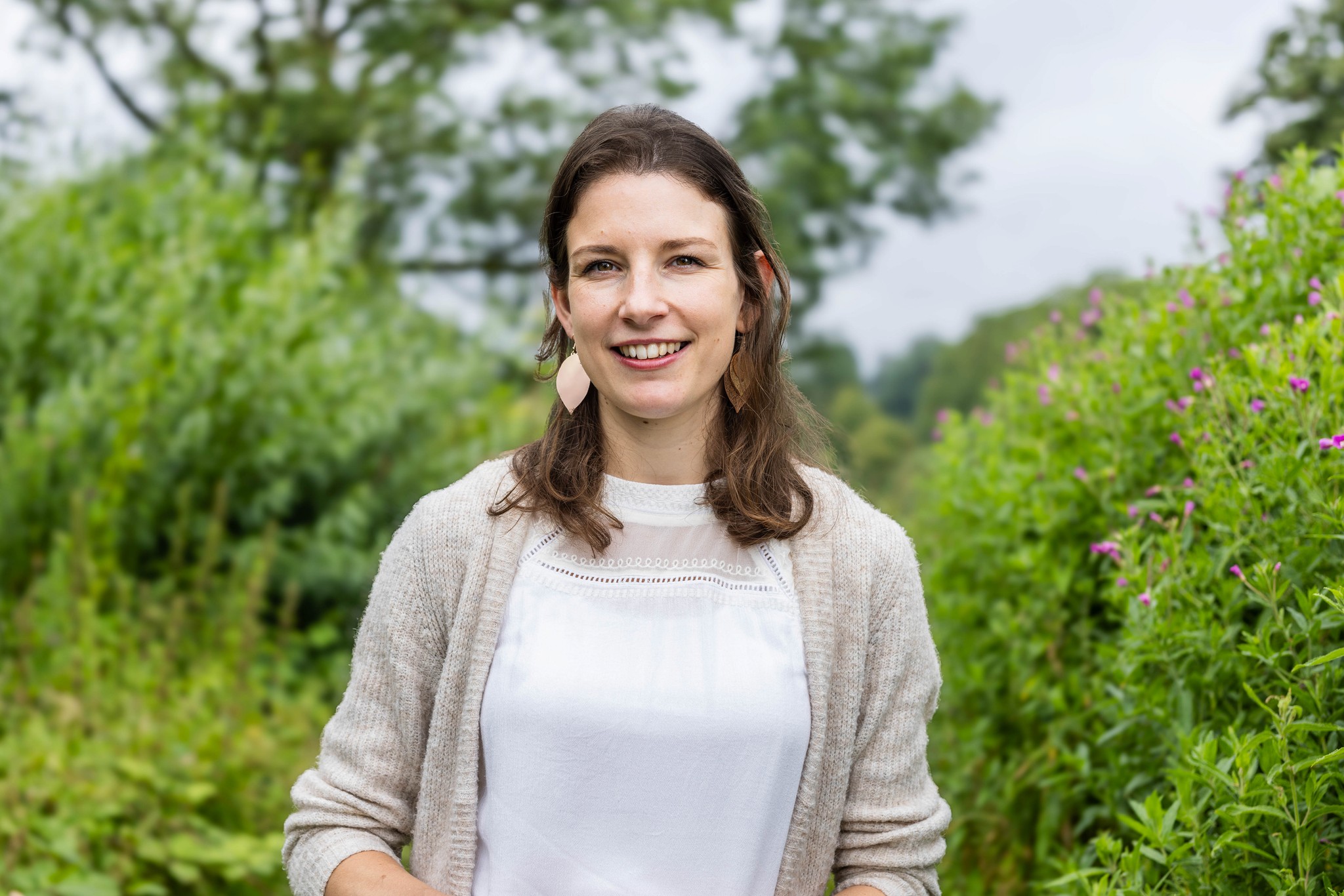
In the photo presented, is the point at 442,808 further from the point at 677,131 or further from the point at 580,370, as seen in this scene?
the point at 677,131

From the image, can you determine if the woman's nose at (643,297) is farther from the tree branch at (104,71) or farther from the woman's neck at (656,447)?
the tree branch at (104,71)

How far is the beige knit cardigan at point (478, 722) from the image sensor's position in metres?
1.62

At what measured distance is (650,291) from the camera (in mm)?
1614

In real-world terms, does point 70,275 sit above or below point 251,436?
above

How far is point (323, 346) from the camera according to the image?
217 inches

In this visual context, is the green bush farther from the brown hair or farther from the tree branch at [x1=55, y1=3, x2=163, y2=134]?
the tree branch at [x1=55, y1=3, x2=163, y2=134]

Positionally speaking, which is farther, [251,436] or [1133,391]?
[251,436]

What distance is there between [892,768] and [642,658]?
1.23 feet

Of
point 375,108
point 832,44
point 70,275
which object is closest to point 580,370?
point 70,275

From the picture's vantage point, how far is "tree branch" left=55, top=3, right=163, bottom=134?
1012 centimetres

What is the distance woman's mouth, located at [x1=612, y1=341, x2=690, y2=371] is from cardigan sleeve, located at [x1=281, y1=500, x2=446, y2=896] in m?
0.38

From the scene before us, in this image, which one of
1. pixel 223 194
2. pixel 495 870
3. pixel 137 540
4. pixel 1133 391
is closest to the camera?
pixel 495 870

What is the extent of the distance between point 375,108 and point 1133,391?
8.84 m

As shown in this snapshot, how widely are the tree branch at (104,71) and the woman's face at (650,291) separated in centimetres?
933
